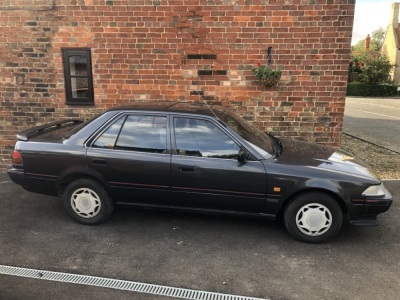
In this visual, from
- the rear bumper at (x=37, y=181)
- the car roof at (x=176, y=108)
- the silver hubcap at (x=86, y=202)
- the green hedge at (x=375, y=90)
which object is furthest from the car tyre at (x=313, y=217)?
the green hedge at (x=375, y=90)

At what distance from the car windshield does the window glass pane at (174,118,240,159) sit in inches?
7.9

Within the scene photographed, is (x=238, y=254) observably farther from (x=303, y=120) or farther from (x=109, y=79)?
(x=109, y=79)

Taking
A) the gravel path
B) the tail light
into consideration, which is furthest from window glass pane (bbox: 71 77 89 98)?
the gravel path

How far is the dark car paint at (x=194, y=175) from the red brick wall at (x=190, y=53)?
206 centimetres

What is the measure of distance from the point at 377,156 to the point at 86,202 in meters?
6.42

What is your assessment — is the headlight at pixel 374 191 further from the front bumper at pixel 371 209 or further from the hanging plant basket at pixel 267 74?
the hanging plant basket at pixel 267 74

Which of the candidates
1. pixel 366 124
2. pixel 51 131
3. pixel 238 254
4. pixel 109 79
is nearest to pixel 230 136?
pixel 238 254

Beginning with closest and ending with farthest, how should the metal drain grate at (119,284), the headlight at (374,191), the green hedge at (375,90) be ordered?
the metal drain grate at (119,284), the headlight at (374,191), the green hedge at (375,90)

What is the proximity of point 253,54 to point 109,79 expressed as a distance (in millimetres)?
2559

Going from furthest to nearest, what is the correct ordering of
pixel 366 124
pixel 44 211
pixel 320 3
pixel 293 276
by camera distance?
1. pixel 366 124
2. pixel 320 3
3. pixel 44 211
4. pixel 293 276

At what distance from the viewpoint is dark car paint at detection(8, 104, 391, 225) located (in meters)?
3.84

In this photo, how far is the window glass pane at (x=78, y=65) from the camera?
6309 millimetres

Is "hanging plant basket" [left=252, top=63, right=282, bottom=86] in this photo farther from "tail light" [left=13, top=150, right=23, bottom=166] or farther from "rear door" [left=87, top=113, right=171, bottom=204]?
"tail light" [left=13, top=150, right=23, bottom=166]

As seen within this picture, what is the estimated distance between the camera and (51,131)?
4.80 m
